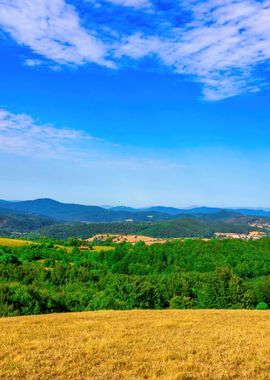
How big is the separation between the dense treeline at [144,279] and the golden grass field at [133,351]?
23800 millimetres

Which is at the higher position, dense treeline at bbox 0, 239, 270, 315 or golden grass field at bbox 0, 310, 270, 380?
golden grass field at bbox 0, 310, 270, 380

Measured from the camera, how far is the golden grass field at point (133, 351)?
14.6 m

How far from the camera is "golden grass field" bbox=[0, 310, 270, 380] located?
575 inches

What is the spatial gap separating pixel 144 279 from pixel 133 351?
6256cm

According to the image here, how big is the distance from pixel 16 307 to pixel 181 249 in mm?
129926

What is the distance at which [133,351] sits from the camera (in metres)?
18.0

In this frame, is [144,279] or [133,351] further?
[144,279]

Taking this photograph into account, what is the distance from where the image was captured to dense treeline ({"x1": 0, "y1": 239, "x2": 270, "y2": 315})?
5481 centimetres

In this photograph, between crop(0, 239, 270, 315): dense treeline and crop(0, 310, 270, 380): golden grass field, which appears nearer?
crop(0, 310, 270, 380): golden grass field

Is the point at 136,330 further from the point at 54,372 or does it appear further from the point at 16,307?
the point at 16,307

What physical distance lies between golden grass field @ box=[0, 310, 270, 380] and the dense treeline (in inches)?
937

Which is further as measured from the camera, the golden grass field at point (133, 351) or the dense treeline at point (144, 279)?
the dense treeline at point (144, 279)

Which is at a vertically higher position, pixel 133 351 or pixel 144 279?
pixel 133 351

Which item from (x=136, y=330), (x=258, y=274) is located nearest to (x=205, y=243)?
(x=258, y=274)
